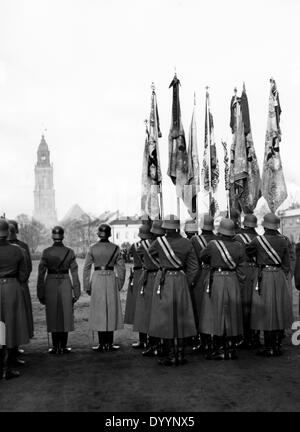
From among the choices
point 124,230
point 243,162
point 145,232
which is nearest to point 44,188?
point 124,230

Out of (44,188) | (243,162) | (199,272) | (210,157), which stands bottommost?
(199,272)

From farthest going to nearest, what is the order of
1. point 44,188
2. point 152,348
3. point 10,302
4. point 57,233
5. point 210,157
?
1. point 44,188
2. point 210,157
3. point 57,233
4. point 152,348
5. point 10,302

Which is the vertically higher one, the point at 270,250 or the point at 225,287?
the point at 270,250

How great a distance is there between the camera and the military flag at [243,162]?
492 inches

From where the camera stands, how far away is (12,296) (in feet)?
21.3

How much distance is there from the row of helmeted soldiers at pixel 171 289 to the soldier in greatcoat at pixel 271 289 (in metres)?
0.02

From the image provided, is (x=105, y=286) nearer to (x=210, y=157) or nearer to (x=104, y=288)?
(x=104, y=288)

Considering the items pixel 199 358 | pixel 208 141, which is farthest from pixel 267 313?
pixel 208 141

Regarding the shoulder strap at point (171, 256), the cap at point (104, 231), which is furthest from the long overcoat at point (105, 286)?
the shoulder strap at point (171, 256)

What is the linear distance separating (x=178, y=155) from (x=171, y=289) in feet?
21.6

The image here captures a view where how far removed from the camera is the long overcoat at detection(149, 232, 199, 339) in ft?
22.7

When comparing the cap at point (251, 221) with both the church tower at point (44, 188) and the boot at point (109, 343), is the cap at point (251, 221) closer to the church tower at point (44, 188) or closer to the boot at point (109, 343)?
the boot at point (109, 343)
